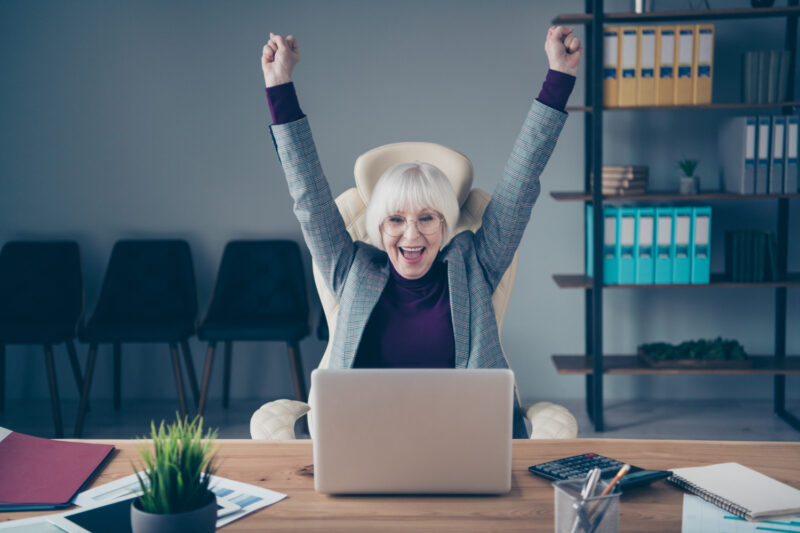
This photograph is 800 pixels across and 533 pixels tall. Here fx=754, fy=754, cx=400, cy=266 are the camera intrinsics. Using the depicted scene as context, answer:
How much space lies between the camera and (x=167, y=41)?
4004mm

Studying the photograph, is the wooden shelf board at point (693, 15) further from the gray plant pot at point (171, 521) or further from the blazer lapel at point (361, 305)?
the gray plant pot at point (171, 521)

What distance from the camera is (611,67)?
3467 mm

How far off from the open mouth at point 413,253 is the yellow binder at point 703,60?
2.12m

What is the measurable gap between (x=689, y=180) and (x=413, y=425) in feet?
9.53

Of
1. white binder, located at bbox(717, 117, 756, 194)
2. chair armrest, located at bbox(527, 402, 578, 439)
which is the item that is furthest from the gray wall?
chair armrest, located at bbox(527, 402, 578, 439)

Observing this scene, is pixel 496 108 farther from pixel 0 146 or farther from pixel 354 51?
pixel 0 146

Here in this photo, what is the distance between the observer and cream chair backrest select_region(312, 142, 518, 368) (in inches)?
86.1

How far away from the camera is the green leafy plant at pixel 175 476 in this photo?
3.07 ft

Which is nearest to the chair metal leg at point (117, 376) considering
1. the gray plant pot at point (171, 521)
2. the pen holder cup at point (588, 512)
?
the gray plant pot at point (171, 521)

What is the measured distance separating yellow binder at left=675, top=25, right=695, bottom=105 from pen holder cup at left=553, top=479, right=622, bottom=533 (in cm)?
293

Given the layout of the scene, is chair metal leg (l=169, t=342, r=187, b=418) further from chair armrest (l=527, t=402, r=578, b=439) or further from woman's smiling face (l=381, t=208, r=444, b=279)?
chair armrest (l=527, t=402, r=578, b=439)

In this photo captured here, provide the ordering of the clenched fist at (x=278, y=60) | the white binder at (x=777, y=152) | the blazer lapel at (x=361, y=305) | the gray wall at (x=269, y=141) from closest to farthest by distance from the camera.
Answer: the clenched fist at (x=278, y=60) < the blazer lapel at (x=361, y=305) < the white binder at (x=777, y=152) < the gray wall at (x=269, y=141)

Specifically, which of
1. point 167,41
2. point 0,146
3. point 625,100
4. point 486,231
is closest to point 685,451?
point 486,231

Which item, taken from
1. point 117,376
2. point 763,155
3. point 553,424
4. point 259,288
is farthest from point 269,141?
point 553,424
